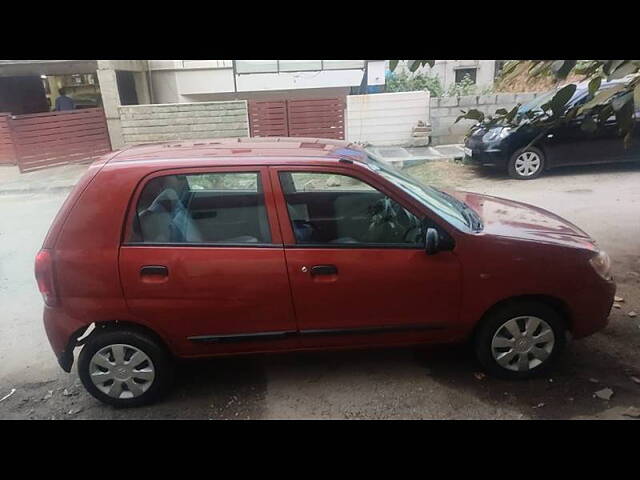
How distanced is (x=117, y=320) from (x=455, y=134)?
34.8ft

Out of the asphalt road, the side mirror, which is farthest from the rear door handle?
the side mirror

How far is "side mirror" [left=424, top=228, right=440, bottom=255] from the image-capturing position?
2.87 metres

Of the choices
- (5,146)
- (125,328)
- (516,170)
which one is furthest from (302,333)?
(5,146)

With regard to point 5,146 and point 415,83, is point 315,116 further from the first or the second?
point 5,146

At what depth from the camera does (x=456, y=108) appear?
11.6m

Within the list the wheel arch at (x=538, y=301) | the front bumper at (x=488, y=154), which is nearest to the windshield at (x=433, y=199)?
the wheel arch at (x=538, y=301)

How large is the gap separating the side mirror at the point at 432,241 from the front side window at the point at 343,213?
0.10 meters

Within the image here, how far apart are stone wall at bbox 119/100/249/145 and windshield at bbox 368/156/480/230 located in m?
8.43

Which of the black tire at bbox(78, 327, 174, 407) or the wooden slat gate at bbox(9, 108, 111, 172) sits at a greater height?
the wooden slat gate at bbox(9, 108, 111, 172)

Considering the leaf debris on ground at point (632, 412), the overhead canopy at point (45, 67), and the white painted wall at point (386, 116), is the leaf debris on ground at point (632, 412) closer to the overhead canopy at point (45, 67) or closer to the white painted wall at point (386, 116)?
the white painted wall at point (386, 116)

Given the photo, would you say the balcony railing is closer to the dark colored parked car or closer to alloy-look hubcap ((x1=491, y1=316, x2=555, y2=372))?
the dark colored parked car

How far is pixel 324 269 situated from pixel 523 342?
1.42 m

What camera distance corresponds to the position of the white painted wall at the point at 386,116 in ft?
38.4
